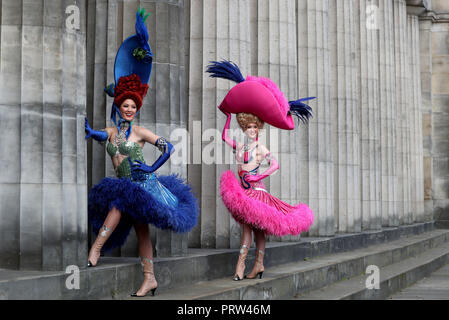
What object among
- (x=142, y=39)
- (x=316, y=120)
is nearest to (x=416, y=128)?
(x=316, y=120)

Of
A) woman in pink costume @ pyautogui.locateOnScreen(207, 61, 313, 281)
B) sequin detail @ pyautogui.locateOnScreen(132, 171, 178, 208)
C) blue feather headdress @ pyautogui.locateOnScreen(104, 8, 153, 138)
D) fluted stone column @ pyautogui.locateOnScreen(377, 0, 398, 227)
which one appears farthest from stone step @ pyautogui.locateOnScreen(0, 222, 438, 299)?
fluted stone column @ pyautogui.locateOnScreen(377, 0, 398, 227)

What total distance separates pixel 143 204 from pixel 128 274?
1.02 meters

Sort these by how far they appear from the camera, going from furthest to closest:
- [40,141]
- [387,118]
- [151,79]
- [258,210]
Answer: [387,118] → [151,79] → [258,210] → [40,141]

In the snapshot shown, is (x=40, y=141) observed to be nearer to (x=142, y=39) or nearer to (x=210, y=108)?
(x=142, y=39)

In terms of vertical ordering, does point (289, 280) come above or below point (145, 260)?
below

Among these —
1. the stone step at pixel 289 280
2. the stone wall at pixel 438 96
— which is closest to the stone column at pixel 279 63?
the stone step at pixel 289 280

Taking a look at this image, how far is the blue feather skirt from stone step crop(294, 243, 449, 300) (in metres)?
3.15

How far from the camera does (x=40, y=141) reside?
757 centimetres

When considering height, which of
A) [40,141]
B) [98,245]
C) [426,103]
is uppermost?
[426,103]

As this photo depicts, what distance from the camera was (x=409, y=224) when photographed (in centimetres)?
2645

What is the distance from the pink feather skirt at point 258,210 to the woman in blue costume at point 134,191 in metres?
1.32

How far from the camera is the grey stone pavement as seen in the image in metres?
12.4

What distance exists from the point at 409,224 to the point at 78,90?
20447 mm
